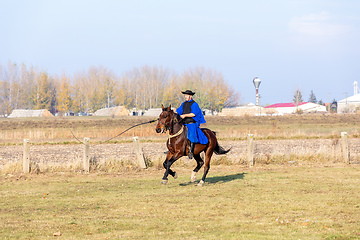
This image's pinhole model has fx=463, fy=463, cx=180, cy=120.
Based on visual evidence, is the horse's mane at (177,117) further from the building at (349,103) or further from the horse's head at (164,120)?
the building at (349,103)

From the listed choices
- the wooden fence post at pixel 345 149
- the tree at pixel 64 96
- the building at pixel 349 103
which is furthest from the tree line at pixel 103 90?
the wooden fence post at pixel 345 149

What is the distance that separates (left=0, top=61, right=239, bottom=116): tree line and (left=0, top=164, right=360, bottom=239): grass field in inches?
4301

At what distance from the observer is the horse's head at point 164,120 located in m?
12.3

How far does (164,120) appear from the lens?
1242cm

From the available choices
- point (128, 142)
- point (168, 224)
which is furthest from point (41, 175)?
point (128, 142)

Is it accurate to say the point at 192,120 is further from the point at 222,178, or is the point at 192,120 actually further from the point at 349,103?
the point at 349,103

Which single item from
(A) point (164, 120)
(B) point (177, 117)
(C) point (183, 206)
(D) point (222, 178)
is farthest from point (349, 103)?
(C) point (183, 206)

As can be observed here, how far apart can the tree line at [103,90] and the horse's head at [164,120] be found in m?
112

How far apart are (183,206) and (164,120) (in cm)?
309

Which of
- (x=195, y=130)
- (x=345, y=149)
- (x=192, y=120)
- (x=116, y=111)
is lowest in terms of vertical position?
(x=345, y=149)

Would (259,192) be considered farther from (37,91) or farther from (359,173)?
(37,91)

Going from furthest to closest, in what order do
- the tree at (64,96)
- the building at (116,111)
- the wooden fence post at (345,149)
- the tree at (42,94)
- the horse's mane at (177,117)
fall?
1. the tree at (64,96)
2. the tree at (42,94)
3. the building at (116,111)
4. the wooden fence post at (345,149)
5. the horse's mane at (177,117)

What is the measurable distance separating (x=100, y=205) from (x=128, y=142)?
2331cm

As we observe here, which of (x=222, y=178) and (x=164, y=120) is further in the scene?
(x=222, y=178)
